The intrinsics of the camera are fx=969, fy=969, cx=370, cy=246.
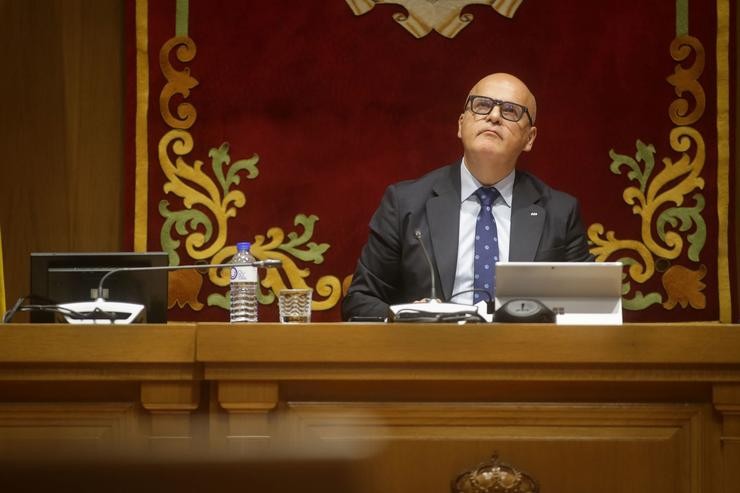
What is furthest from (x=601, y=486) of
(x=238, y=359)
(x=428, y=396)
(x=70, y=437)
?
(x=70, y=437)

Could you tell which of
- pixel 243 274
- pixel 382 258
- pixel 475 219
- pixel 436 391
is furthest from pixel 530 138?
pixel 436 391

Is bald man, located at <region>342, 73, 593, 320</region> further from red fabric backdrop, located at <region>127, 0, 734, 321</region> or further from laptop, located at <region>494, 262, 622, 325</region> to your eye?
laptop, located at <region>494, 262, 622, 325</region>

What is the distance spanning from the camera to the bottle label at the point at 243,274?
2.35 meters

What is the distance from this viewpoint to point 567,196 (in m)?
3.04

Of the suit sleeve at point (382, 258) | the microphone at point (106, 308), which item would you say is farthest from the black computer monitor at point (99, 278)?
the suit sleeve at point (382, 258)

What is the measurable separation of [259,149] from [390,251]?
2.02 feet

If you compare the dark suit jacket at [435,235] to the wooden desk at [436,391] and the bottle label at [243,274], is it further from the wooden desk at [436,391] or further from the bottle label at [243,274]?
the wooden desk at [436,391]

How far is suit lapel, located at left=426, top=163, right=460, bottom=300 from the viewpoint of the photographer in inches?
112

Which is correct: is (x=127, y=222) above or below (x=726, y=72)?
below

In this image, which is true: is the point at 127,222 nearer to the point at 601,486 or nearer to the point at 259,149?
the point at 259,149

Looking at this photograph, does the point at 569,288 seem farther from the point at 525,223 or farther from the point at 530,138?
the point at 530,138

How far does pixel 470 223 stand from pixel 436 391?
137 cm

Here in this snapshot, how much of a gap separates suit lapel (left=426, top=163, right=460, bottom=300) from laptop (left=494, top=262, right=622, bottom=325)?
872 millimetres

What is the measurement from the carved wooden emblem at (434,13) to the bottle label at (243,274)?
1.22m
